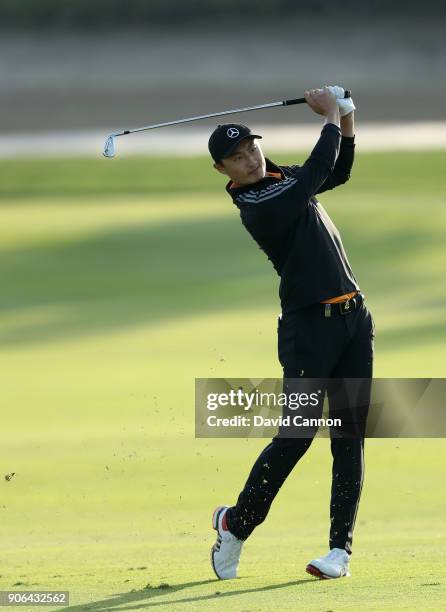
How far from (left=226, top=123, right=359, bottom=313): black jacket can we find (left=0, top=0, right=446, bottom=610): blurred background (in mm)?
914

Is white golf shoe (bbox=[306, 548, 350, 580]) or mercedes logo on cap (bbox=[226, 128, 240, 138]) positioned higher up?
mercedes logo on cap (bbox=[226, 128, 240, 138])

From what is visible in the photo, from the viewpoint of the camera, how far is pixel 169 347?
9.22 metres

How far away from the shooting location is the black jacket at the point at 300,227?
4.35 meters

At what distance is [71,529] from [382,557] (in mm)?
1270

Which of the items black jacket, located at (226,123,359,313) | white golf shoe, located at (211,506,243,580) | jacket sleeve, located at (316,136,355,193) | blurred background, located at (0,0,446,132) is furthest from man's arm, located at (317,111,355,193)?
blurred background, located at (0,0,446,132)

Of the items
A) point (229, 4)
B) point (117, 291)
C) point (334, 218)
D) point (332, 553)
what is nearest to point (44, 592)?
point (332, 553)

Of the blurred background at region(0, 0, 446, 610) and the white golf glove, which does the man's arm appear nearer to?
the white golf glove

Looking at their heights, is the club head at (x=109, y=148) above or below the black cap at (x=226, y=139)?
above

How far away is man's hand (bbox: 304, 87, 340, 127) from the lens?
14.8 ft

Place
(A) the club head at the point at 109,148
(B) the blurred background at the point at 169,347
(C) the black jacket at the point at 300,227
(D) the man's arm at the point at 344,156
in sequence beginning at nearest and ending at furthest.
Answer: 1. (C) the black jacket at the point at 300,227
2. (D) the man's arm at the point at 344,156
3. (B) the blurred background at the point at 169,347
4. (A) the club head at the point at 109,148

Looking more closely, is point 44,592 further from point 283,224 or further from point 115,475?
point 115,475

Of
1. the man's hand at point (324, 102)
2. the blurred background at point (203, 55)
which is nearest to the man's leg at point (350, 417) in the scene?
the man's hand at point (324, 102)

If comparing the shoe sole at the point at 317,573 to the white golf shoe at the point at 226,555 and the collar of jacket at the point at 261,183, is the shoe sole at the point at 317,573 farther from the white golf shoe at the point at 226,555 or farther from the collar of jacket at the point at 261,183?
the collar of jacket at the point at 261,183

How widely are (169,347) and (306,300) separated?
479 centimetres
